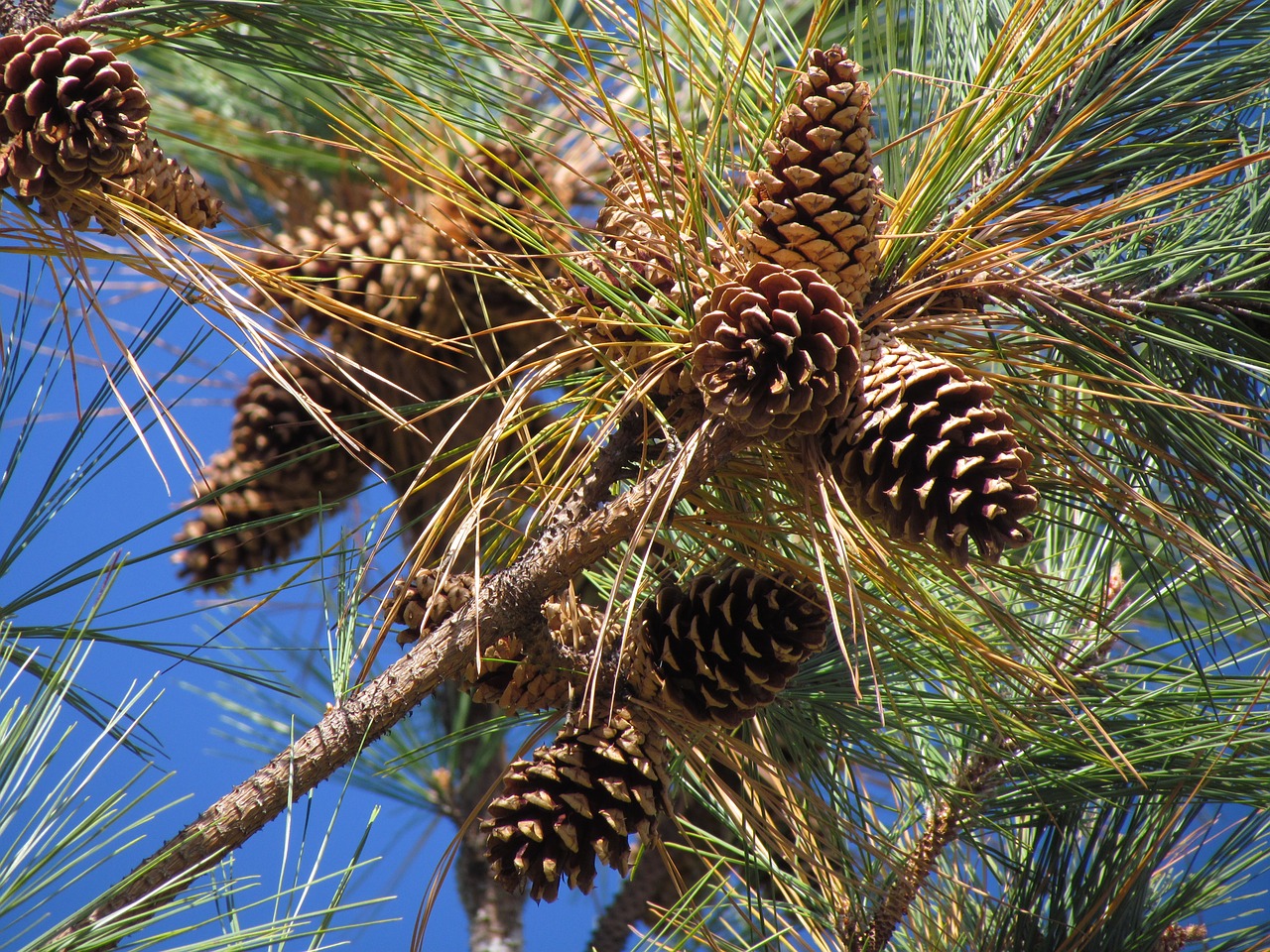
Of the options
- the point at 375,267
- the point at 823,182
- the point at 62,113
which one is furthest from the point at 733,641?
the point at 375,267

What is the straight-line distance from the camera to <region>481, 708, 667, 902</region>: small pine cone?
429 mm

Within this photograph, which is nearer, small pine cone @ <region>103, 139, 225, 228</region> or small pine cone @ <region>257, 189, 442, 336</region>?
small pine cone @ <region>103, 139, 225, 228</region>

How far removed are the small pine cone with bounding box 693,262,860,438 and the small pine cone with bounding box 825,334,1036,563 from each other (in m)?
0.02

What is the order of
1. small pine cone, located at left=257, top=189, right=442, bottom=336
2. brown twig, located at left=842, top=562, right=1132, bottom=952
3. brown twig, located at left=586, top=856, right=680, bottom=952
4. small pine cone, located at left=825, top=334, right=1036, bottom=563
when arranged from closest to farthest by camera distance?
small pine cone, located at left=825, top=334, right=1036, bottom=563 → brown twig, located at left=842, top=562, right=1132, bottom=952 → small pine cone, located at left=257, top=189, right=442, bottom=336 → brown twig, located at left=586, top=856, right=680, bottom=952

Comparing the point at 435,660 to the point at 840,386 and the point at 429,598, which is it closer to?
the point at 429,598

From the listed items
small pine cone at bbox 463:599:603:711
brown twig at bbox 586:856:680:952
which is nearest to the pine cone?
small pine cone at bbox 463:599:603:711

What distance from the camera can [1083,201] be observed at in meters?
0.50

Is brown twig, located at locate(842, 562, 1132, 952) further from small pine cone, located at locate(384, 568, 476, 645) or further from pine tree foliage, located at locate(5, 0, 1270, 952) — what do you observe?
small pine cone, located at locate(384, 568, 476, 645)

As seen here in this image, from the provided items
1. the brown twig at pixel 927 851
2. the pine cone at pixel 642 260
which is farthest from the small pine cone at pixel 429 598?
the brown twig at pixel 927 851

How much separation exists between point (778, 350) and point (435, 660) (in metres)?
0.17

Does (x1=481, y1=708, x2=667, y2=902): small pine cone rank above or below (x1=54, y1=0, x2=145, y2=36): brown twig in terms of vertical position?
below

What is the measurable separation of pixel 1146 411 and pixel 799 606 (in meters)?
0.16

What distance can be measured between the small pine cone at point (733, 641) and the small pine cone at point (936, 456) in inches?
2.4

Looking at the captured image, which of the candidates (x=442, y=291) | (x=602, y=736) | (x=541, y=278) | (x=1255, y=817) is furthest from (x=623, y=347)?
(x=1255, y=817)
